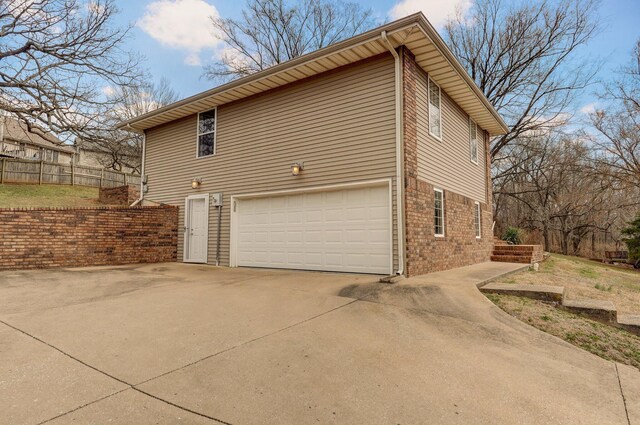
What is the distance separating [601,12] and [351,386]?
20446 millimetres

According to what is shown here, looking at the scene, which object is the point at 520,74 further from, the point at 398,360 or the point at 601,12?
the point at 398,360

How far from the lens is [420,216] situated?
7.21 meters

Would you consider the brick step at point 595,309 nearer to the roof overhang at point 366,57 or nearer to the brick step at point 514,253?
the roof overhang at point 366,57

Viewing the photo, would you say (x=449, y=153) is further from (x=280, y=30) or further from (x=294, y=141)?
(x=280, y=30)

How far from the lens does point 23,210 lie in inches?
311

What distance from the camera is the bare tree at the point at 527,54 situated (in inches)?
636

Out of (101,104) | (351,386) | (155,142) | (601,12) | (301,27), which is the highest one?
(301,27)

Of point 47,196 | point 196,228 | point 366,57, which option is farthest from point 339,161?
point 47,196

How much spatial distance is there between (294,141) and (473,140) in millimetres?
6501

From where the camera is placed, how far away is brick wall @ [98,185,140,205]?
13.6m

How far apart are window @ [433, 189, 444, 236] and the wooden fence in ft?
61.0

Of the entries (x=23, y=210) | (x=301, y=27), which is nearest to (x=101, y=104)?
(x=23, y=210)

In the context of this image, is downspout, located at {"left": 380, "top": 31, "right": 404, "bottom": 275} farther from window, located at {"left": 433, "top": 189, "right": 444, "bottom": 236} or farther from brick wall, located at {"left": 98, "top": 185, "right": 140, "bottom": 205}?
brick wall, located at {"left": 98, "top": 185, "right": 140, "bottom": 205}

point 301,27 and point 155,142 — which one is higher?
point 301,27
